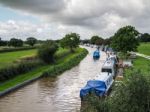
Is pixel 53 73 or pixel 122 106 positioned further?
pixel 53 73

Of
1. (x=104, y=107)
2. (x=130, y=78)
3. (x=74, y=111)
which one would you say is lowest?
(x=74, y=111)

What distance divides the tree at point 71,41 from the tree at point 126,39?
153ft

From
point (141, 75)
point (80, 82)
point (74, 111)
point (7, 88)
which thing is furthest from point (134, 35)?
point (141, 75)

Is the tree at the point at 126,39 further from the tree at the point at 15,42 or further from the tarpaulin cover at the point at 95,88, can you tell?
the tree at the point at 15,42

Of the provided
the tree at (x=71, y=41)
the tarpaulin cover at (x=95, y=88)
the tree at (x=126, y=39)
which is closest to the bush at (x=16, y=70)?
the tarpaulin cover at (x=95, y=88)

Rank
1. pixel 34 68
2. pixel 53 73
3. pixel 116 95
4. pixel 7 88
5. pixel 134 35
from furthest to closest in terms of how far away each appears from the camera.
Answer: pixel 134 35, pixel 34 68, pixel 53 73, pixel 7 88, pixel 116 95

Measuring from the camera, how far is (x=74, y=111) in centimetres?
2712

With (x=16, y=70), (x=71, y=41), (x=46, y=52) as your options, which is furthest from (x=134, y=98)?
(x=71, y=41)

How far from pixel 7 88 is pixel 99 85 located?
35.3ft

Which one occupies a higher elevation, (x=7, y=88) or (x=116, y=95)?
(x=116, y=95)

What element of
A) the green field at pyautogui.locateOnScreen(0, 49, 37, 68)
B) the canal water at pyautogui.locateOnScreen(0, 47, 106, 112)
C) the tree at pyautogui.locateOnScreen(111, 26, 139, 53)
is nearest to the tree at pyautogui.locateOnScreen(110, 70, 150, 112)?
the canal water at pyautogui.locateOnScreen(0, 47, 106, 112)

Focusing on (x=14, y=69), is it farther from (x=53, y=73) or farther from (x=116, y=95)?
(x=116, y=95)

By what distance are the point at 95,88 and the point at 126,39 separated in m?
44.0

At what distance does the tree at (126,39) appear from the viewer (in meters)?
72.0
